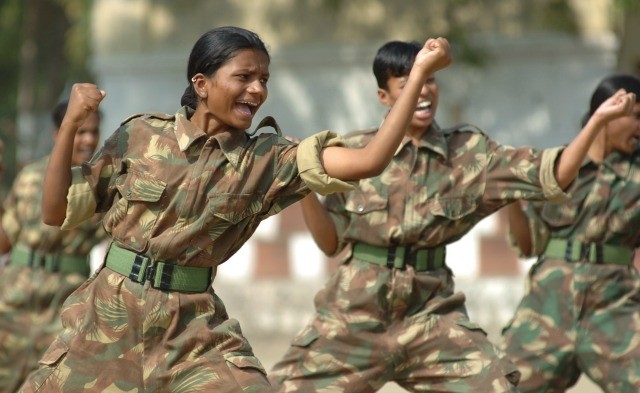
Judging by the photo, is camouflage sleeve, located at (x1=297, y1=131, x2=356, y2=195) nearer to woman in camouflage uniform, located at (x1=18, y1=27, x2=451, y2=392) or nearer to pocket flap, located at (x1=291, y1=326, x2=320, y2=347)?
woman in camouflage uniform, located at (x1=18, y1=27, x2=451, y2=392)

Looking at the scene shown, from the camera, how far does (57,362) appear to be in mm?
5574

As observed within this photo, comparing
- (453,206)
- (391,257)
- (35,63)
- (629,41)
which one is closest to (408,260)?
(391,257)

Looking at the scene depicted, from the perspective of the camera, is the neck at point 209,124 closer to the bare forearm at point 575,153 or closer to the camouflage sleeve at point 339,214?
the camouflage sleeve at point 339,214

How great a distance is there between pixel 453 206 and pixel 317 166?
144 cm

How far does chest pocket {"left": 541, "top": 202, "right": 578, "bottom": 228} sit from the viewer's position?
738 centimetres

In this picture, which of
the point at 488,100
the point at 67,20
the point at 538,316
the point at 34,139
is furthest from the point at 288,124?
the point at 67,20

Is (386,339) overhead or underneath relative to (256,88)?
underneath

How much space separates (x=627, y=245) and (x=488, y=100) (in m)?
7.06

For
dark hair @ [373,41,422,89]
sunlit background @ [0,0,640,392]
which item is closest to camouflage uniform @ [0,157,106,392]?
dark hair @ [373,41,422,89]

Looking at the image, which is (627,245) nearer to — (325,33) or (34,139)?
(325,33)

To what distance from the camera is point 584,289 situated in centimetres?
734

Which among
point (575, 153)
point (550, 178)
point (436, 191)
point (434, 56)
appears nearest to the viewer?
point (434, 56)

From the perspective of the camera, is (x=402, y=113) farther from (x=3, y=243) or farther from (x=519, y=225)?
(x=3, y=243)

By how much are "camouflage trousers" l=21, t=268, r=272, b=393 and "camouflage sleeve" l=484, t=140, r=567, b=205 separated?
1626mm
